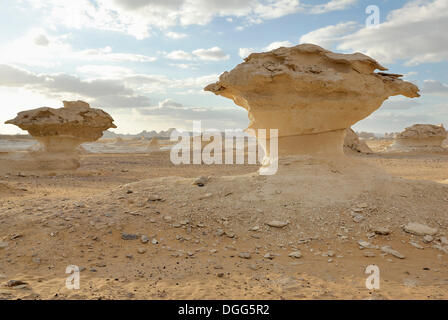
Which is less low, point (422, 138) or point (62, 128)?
point (62, 128)

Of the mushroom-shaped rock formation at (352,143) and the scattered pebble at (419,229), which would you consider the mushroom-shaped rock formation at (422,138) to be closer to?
the mushroom-shaped rock formation at (352,143)

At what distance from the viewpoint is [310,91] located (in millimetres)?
6125

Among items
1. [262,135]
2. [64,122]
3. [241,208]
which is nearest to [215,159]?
[64,122]

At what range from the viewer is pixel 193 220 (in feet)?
17.2

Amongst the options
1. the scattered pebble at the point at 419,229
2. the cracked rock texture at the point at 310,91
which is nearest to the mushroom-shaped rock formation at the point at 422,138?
the cracked rock texture at the point at 310,91

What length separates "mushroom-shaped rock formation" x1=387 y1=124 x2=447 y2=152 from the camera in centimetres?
2275

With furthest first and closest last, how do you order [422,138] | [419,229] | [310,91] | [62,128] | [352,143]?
[422,138] → [352,143] → [62,128] → [310,91] → [419,229]

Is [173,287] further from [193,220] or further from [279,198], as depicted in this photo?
[279,198]

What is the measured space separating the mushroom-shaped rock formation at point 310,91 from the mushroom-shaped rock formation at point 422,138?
A: 19.5 m

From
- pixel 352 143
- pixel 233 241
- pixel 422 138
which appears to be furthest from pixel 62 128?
pixel 422 138

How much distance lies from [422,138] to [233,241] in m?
23.8

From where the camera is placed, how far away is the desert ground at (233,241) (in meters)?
3.29

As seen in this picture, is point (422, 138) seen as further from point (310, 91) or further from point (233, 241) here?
point (233, 241)
